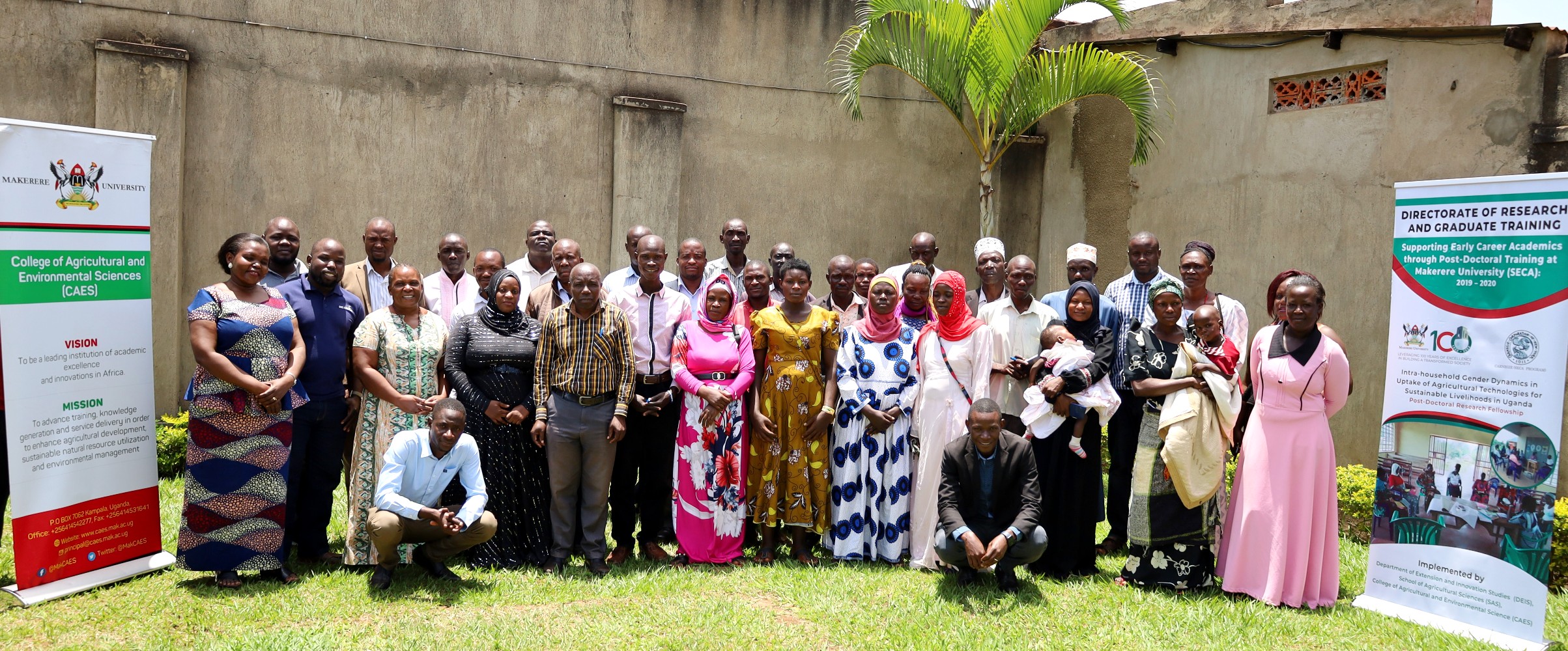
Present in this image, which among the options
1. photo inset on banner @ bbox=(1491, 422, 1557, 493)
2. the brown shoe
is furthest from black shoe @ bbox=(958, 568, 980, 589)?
photo inset on banner @ bbox=(1491, 422, 1557, 493)

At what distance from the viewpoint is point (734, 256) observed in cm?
717

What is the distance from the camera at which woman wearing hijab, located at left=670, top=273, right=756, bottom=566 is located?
221 inches

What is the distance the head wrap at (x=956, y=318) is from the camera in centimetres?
566

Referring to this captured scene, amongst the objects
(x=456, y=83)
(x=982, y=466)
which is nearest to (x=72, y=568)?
(x=982, y=466)

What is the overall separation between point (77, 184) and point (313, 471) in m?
1.81

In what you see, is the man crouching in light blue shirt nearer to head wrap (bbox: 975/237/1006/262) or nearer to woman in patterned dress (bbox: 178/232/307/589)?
woman in patterned dress (bbox: 178/232/307/589)

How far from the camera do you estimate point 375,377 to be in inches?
207

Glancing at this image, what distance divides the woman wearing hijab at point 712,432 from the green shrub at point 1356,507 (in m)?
4.04

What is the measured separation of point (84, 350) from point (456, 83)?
451cm

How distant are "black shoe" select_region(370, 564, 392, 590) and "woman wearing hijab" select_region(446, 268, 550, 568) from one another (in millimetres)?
535

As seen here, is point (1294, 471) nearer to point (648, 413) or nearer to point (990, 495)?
point (990, 495)

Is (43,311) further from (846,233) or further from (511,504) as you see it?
(846,233)

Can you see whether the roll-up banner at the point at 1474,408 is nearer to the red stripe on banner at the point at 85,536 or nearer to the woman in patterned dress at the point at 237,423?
the woman in patterned dress at the point at 237,423

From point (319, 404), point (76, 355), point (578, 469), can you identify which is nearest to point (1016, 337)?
point (578, 469)
